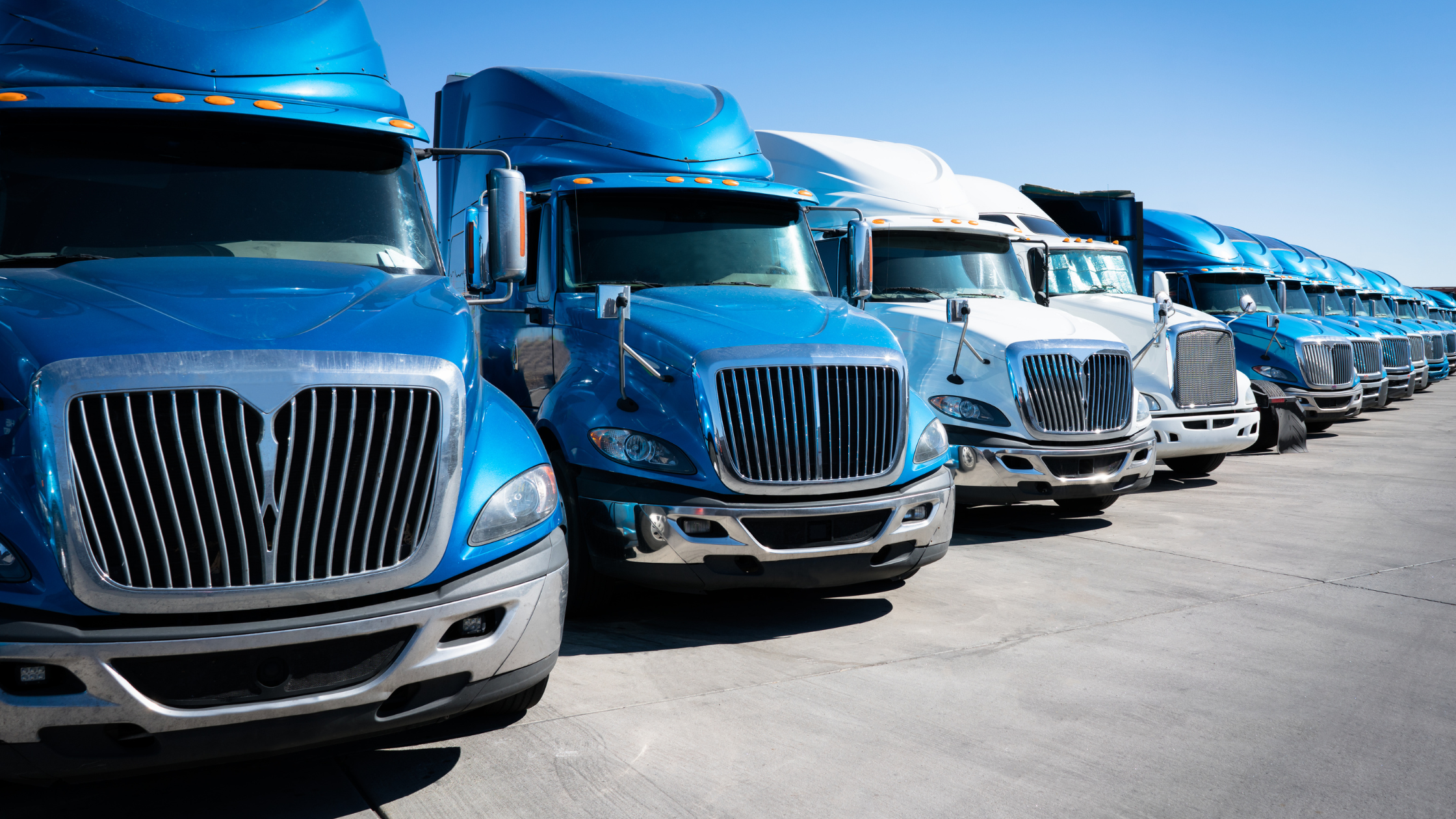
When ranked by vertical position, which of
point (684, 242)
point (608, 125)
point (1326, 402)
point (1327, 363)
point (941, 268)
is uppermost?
point (608, 125)

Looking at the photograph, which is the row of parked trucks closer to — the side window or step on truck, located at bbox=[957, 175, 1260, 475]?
the side window

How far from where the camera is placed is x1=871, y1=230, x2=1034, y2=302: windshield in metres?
9.61

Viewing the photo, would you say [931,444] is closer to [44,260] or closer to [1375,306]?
[44,260]

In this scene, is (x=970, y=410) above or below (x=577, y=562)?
above

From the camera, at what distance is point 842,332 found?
5879 mm

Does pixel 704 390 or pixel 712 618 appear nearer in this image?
pixel 704 390

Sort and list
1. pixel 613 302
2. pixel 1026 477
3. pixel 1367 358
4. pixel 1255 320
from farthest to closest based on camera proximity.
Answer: pixel 1367 358
pixel 1255 320
pixel 1026 477
pixel 613 302

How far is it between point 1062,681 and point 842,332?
7.04 ft

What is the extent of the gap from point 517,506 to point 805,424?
2192mm

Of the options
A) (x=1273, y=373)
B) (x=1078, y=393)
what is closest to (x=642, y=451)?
(x=1078, y=393)

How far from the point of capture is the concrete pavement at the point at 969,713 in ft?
12.0

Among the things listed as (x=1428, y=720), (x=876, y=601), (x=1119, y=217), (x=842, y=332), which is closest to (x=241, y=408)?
(x=842, y=332)

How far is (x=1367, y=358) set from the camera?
60.5 feet

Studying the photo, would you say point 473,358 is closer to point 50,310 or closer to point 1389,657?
point 50,310
